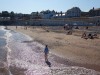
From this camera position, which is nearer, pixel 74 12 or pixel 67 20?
pixel 67 20

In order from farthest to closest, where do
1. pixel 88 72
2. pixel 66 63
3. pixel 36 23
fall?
pixel 36 23
pixel 66 63
pixel 88 72

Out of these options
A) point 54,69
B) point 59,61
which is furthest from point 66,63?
point 54,69

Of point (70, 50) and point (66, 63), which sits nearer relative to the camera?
point (66, 63)

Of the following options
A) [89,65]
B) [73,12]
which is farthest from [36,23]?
[89,65]

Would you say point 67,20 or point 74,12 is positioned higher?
point 74,12

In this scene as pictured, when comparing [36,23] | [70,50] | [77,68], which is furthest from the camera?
[36,23]

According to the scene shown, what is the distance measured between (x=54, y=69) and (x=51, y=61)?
365 cm

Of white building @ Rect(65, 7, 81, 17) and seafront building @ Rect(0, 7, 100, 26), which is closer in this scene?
seafront building @ Rect(0, 7, 100, 26)

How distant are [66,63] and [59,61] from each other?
1306mm

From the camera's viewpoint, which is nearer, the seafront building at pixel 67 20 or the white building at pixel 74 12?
the seafront building at pixel 67 20

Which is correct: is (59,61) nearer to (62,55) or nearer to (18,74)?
(62,55)

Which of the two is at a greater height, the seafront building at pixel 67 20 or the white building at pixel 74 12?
the white building at pixel 74 12

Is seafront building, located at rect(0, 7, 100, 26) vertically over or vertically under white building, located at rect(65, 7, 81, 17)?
under

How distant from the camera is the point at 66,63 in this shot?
23672 mm
